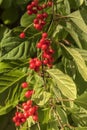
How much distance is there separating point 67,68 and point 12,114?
1.73 ft

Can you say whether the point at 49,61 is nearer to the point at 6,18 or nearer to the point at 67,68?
the point at 67,68

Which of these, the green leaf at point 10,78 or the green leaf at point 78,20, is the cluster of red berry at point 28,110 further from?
the green leaf at point 78,20

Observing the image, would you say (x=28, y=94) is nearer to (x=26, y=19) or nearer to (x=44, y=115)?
(x=44, y=115)

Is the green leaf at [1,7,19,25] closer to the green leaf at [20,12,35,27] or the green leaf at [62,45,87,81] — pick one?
the green leaf at [20,12,35,27]

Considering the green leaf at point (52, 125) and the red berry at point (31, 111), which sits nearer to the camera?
the red berry at point (31, 111)

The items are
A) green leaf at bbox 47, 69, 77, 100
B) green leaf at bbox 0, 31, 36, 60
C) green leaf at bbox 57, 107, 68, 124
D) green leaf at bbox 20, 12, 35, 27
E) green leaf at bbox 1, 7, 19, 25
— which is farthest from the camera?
green leaf at bbox 1, 7, 19, 25

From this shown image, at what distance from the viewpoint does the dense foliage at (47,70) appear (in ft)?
4.72

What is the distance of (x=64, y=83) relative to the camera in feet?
4.55

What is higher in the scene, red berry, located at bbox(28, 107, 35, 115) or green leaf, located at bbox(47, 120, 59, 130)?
red berry, located at bbox(28, 107, 35, 115)

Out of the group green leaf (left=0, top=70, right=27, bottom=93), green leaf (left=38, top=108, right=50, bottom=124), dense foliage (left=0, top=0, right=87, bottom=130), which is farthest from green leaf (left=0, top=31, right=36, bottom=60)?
green leaf (left=38, top=108, right=50, bottom=124)

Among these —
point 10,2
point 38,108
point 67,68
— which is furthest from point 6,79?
point 10,2

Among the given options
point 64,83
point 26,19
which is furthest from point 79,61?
point 26,19

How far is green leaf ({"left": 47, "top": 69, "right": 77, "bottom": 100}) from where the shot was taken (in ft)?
4.40

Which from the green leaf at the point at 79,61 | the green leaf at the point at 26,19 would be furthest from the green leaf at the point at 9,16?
the green leaf at the point at 79,61
